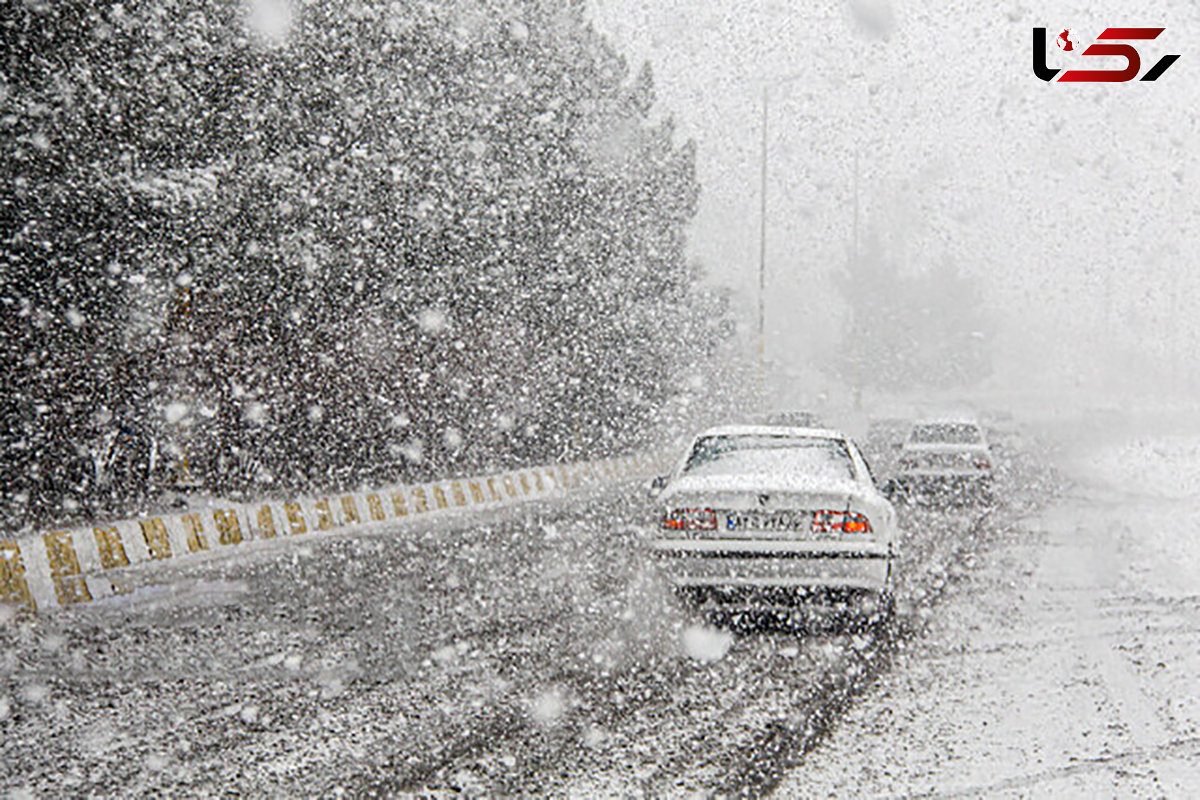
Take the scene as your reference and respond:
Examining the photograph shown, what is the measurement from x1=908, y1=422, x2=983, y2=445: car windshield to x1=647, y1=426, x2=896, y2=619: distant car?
12621mm

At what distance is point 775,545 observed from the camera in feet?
26.8

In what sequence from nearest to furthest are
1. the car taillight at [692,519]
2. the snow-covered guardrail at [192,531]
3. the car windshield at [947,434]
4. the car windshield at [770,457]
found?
the car taillight at [692,519] → the car windshield at [770,457] → the snow-covered guardrail at [192,531] → the car windshield at [947,434]

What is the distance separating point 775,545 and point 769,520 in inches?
6.5

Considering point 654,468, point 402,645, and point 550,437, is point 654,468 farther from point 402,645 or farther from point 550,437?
point 402,645

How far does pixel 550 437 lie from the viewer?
35.4 meters

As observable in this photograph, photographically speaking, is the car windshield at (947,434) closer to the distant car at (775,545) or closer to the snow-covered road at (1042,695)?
the snow-covered road at (1042,695)

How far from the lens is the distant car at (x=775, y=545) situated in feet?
26.7

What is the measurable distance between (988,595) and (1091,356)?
145459 mm

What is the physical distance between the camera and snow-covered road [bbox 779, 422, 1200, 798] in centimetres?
502

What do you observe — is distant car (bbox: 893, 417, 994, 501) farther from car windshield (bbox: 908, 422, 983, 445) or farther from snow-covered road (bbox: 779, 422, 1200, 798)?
snow-covered road (bbox: 779, 422, 1200, 798)

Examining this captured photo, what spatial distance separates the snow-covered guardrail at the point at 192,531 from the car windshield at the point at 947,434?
274 inches

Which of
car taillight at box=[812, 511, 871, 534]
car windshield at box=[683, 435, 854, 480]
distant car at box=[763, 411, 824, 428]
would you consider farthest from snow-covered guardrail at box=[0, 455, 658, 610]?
distant car at box=[763, 411, 824, 428]

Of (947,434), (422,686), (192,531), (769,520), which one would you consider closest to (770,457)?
(769,520)

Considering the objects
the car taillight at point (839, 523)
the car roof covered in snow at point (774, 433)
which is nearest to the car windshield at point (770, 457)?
the car roof covered in snow at point (774, 433)
